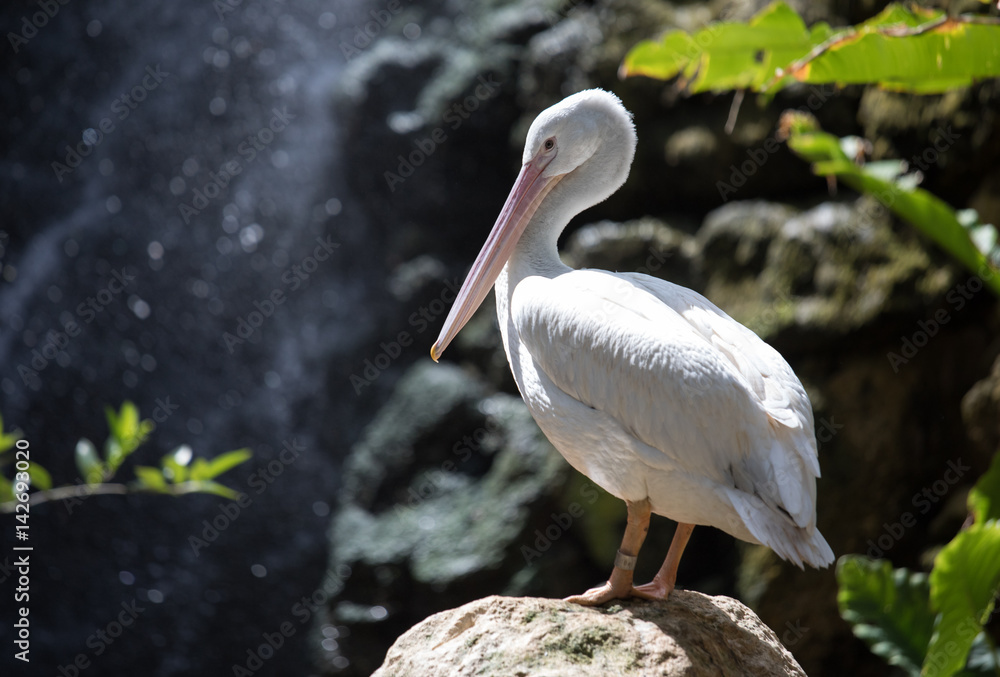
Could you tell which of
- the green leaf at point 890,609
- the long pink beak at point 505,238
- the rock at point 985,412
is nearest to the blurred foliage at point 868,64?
the long pink beak at point 505,238

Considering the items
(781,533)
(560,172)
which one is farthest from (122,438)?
(781,533)

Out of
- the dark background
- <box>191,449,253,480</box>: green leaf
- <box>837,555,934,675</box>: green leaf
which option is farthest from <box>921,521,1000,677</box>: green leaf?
<box>191,449,253,480</box>: green leaf

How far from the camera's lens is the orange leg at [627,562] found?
9.25ft

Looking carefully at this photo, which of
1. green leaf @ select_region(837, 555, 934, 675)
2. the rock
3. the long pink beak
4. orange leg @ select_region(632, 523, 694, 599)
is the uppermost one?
the long pink beak

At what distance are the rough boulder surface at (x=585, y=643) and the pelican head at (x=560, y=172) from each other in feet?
3.19

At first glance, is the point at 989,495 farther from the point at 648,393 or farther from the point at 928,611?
the point at 648,393

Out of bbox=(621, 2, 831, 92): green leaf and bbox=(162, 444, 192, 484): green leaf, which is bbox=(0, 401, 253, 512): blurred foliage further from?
bbox=(621, 2, 831, 92): green leaf

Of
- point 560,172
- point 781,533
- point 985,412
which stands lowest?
point 985,412

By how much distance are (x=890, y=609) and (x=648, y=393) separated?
7.22 feet

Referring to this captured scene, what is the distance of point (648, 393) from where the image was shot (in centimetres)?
269

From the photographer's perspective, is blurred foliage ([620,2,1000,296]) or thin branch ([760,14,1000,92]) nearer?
thin branch ([760,14,1000,92])

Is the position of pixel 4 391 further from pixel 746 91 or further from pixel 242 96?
pixel 746 91

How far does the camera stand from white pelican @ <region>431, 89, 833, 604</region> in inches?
103

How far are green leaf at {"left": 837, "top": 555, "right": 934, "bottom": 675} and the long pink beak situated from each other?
221 centimetres
